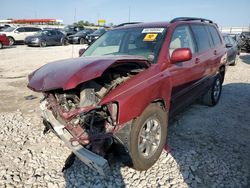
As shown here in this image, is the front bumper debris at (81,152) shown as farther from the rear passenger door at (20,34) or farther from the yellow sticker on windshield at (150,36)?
the rear passenger door at (20,34)

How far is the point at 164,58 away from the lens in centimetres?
338

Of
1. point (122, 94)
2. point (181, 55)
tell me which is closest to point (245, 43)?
point (181, 55)

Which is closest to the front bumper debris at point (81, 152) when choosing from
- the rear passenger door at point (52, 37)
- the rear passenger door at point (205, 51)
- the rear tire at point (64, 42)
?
the rear passenger door at point (205, 51)

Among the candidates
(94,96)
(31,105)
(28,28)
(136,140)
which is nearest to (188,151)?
(136,140)

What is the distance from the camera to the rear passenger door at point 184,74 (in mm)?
3627

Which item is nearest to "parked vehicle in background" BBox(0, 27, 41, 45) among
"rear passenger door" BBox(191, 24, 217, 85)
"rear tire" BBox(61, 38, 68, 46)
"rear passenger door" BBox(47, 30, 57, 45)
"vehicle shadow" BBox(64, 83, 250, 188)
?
"rear passenger door" BBox(47, 30, 57, 45)

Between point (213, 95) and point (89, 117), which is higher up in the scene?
point (89, 117)

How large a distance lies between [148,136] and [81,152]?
2.96 ft

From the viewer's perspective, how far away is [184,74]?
386 cm

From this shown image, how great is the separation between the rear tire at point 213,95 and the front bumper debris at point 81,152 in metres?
3.63

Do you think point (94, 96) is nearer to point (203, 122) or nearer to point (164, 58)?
point (164, 58)

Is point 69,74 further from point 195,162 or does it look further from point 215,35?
point 215,35

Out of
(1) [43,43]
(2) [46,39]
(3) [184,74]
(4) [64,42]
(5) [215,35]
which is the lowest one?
(4) [64,42]

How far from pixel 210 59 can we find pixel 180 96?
159 centimetres
